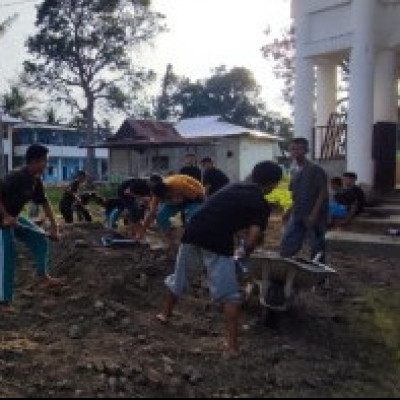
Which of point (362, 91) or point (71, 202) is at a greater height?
point (362, 91)

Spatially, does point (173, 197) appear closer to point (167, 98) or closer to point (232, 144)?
point (232, 144)

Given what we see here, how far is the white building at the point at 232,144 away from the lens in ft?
133

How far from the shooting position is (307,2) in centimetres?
1437

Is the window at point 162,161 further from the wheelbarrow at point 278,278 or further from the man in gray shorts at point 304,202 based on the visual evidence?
the wheelbarrow at point 278,278

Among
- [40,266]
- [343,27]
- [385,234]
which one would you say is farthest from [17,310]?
[343,27]

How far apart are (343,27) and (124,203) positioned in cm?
589

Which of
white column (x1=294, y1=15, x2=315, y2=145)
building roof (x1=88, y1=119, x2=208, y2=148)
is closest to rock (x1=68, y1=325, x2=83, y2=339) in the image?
white column (x1=294, y1=15, x2=315, y2=145)

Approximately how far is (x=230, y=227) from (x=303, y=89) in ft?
30.0

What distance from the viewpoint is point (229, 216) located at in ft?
19.0

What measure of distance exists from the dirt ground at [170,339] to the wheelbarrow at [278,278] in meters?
0.26

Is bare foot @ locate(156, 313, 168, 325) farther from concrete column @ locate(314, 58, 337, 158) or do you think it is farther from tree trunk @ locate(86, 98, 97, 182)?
tree trunk @ locate(86, 98, 97, 182)

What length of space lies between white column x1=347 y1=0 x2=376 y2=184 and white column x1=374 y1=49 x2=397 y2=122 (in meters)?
0.67

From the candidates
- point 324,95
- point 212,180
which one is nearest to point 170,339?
point 212,180

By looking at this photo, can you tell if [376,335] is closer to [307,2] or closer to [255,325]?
[255,325]
